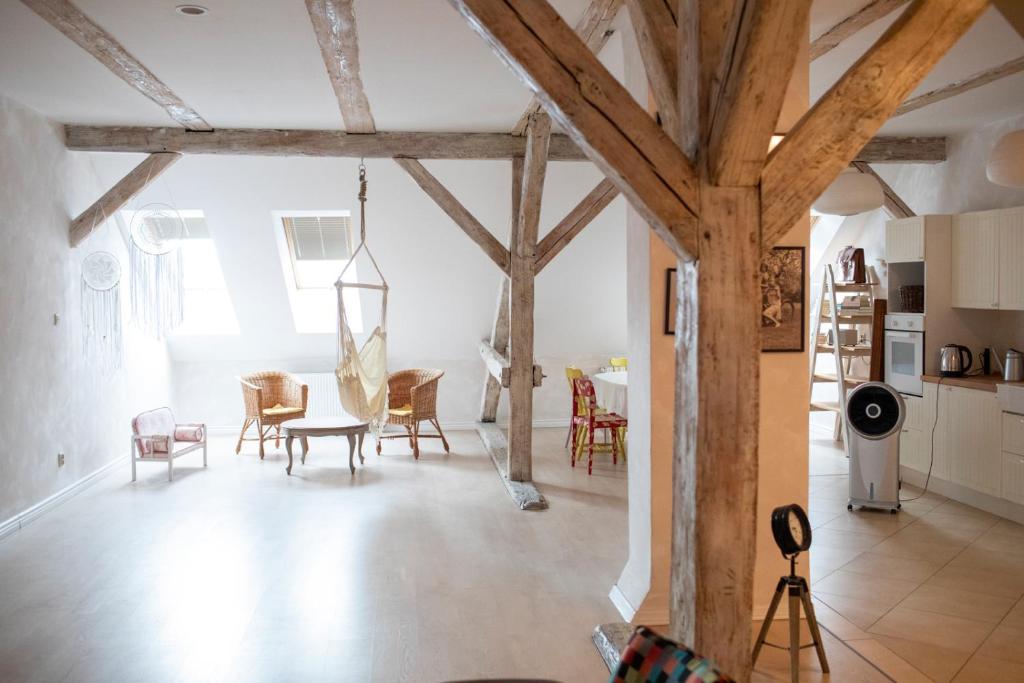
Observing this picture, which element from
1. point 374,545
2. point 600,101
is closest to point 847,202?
point 600,101

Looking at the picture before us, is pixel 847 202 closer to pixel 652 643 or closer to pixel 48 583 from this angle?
pixel 652 643

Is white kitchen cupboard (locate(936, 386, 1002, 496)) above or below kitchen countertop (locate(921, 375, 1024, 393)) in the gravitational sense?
below

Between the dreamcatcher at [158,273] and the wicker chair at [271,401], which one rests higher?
the dreamcatcher at [158,273]

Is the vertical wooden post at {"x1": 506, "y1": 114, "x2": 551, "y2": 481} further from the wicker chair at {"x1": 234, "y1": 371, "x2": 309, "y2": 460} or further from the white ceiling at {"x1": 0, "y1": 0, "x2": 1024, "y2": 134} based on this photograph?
the wicker chair at {"x1": 234, "y1": 371, "x2": 309, "y2": 460}

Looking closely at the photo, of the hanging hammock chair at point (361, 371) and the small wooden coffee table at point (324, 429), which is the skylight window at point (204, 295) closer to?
the small wooden coffee table at point (324, 429)

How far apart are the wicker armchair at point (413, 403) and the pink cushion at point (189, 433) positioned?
1573 mm

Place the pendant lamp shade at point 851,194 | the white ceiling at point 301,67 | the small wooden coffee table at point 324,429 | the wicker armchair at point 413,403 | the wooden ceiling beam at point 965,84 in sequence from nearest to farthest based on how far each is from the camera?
1. the white ceiling at point 301,67
2. the pendant lamp shade at point 851,194
3. the wooden ceiling beam at point 965,84
4. the small wooden coffee table at point 324,429
5. the wicker armchair at point 413,403

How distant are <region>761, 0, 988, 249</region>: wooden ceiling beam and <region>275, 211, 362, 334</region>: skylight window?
239 inches

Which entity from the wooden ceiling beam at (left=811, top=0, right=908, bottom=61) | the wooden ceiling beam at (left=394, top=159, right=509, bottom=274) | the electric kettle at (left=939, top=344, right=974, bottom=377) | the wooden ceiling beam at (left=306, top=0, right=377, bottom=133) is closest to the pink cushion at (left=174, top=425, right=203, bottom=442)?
the wooden ceiling beam at (left=394, top=159, right=509, bottom=274)

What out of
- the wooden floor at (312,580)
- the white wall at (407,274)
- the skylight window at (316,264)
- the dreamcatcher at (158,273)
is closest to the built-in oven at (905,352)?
the wooden floor at (312,580)

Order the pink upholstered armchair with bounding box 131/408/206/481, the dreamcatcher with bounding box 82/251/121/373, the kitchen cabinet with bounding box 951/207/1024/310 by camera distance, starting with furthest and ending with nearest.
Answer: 1. the pink upholstered armchair with bounding box 131/408/206/481
2. the dreamcatcher with bounding box 82/251/121/373
3. the kitchen cabinet with bounding box 951/207/1024/310

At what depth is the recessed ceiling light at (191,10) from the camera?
368cm

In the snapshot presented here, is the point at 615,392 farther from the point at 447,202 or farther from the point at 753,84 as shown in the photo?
the point at 753,84

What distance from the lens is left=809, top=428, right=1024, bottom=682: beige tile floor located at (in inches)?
136
